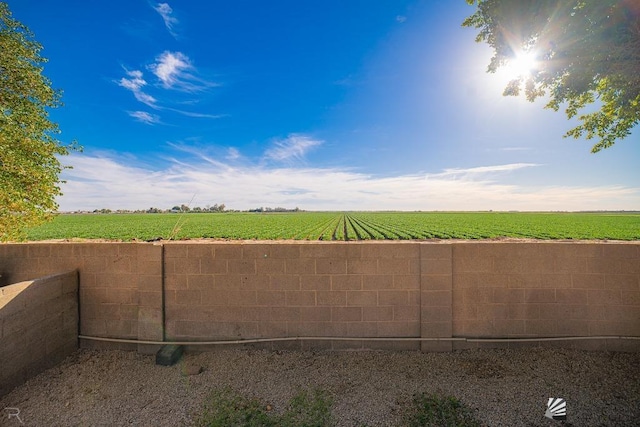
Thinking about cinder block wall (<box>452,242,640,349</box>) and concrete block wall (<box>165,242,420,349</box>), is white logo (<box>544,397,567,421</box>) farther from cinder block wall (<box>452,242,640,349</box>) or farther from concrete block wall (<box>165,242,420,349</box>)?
concrete block wall (<box>165,242,420,349</box>)

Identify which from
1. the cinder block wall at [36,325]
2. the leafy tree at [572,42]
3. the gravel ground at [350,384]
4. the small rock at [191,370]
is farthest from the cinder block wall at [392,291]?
the leafy tree at [572,42]

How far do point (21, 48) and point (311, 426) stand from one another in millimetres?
9186

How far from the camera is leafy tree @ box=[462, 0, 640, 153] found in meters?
4.07

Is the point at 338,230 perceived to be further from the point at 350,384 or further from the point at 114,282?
the point at 350,384

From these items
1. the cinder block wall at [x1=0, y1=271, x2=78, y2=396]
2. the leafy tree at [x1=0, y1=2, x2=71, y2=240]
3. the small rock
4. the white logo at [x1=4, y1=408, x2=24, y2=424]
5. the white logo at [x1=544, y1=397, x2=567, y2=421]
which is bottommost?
the white logo at [x1=4, y1=408, x2=24, y2=424]

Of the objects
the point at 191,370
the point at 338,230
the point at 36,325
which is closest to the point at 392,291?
the point at 191,370

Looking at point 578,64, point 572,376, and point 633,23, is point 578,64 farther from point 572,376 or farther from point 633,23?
point 572,376

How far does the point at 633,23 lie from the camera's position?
158 inches

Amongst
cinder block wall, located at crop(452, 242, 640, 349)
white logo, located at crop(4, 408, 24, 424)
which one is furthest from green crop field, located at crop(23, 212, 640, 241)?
cinder block wall, located at crop(452, 242, 640, 349)

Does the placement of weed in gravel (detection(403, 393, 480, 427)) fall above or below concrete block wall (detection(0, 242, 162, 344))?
below

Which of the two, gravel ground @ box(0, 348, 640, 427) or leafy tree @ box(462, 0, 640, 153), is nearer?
gravel ground @ box(0, 348, 640, 427)

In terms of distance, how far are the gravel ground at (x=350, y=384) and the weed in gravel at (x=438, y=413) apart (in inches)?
4.6

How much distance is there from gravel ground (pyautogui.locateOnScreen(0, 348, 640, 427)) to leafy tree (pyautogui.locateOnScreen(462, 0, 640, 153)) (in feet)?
Answer: 14.3

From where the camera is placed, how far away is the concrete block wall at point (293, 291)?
4258mm
